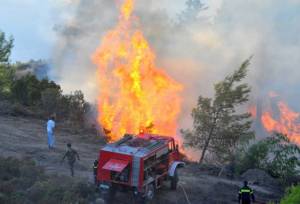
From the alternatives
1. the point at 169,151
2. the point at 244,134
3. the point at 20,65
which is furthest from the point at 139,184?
the point at 20,65

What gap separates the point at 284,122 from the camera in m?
43.3

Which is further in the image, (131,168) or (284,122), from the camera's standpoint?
(284,122)

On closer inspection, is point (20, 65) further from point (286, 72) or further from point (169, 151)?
point (169, 151)

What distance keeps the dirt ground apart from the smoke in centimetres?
1453

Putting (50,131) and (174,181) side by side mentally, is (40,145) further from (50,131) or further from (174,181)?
(174,181)

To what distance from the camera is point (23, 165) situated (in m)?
18.3

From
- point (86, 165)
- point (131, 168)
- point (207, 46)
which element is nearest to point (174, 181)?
point (131, 168)

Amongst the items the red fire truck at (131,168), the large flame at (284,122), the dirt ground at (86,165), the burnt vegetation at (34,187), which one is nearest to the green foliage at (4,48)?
the dirt ground at (86,165)

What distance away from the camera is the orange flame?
42.1 metres

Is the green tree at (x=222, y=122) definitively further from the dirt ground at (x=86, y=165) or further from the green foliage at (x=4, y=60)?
the green foliage at (x=4, y=60)

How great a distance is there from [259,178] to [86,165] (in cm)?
807

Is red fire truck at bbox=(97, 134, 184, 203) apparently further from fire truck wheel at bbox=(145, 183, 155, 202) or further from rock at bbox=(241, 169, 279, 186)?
rock at bbox=(241, 169, 279, 186)

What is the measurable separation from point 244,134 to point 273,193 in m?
4.74

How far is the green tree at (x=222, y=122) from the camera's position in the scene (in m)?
25.6
